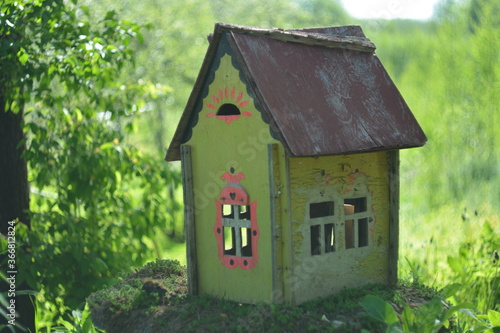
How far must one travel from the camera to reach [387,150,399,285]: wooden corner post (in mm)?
4870

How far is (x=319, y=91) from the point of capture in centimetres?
457

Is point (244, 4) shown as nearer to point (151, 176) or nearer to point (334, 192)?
point (151, 176)

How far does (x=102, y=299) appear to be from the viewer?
200 inches

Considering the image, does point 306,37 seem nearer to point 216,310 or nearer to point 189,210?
point 189,210

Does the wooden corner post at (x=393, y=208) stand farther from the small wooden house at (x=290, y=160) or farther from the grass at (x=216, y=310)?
the grass at (x=216, y=310)

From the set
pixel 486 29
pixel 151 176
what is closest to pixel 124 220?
pixel 151 176

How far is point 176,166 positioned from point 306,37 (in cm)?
794

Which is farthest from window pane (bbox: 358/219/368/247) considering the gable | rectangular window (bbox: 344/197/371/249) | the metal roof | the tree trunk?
the tree trunk

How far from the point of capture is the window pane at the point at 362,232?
4832 millimetres

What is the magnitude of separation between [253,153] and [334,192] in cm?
69

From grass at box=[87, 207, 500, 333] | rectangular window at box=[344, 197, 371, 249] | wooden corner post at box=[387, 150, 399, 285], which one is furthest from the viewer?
wooden corner post at box=[387, 150, 399, 285]

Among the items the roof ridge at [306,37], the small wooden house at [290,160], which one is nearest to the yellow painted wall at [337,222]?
the small wooden house at [290,160]

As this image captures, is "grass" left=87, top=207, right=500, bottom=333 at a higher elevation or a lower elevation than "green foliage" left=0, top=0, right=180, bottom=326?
lower

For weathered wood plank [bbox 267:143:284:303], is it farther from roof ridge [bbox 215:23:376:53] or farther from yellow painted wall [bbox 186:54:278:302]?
roof ridge [bbox 215:23:376:53]
